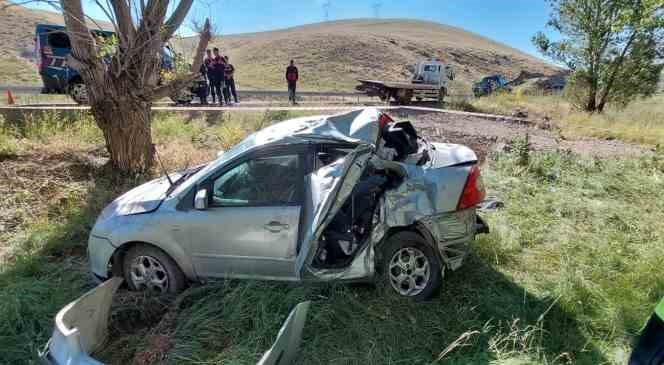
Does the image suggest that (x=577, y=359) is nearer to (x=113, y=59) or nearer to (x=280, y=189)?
(x=280, y=189)

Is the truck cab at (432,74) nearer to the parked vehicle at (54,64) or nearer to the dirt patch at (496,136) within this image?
the dirt patch at (496,136)

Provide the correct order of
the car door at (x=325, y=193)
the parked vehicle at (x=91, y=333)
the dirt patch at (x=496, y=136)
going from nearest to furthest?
the parked vehicle at (x=91, y=333)
the car door at (x=325, y=193)
the dirt patch at (x=496, y=136)

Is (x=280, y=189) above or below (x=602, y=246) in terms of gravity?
above

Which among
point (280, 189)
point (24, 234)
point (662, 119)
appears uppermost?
point (662, 119)

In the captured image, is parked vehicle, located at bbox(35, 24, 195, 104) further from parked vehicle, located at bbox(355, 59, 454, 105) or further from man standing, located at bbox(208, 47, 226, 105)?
parked vehicle, located at bbox(355, 59, 454, 105)

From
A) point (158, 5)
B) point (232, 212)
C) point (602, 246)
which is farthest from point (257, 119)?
point (602, 246)

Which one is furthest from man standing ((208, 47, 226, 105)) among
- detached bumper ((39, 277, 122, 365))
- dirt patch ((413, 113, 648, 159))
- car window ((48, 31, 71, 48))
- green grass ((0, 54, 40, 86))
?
green grass ((0, 54, 40, 86))

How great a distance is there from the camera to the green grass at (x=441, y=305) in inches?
111

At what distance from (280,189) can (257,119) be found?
285 inches

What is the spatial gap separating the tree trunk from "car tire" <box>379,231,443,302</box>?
496cm

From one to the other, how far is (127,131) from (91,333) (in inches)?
166

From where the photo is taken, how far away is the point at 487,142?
8992 millimetres

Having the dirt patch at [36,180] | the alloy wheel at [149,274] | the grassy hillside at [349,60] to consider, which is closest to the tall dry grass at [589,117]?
the alloy wheel at [149,274]

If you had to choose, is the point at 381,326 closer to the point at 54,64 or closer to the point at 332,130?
the point at 332,130
